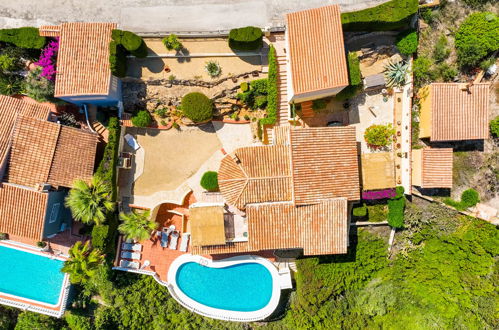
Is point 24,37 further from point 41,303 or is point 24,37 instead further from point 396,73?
point 396,73

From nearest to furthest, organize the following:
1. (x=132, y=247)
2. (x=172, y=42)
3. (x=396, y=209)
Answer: (x=172, y=42), (x=396, y=209), (x=132, y=247)

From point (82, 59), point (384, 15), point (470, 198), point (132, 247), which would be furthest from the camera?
point (132, 247)

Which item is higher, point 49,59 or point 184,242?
point 49,59

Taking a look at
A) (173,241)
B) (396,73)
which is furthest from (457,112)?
(173,241)

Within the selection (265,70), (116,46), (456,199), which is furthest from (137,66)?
(456,199)

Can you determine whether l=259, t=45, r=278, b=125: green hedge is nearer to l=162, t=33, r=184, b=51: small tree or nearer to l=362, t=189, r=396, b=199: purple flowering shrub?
l=162, t=33, r=184, b=51: small tree

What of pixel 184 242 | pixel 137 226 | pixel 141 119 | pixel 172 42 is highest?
pixel 172 42

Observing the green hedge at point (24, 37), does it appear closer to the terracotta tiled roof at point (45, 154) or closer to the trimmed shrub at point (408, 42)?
the terracotta tiled roof at point (45, 154)
